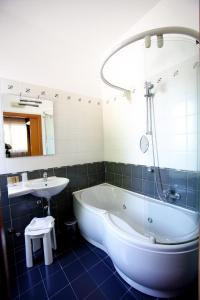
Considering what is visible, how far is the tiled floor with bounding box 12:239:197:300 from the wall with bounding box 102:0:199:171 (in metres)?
Answer: 1.29

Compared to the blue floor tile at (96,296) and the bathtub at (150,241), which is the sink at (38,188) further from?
the blue floor tile at (96,296)

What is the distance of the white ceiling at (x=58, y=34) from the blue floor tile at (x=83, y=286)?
2.36m

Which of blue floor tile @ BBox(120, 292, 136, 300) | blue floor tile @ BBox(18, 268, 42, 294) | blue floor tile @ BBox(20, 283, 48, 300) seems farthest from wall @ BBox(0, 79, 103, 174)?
blue floor tile @ BBox(120, 292, 136, 300)

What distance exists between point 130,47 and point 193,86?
1.15m

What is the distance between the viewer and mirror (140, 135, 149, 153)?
198cm

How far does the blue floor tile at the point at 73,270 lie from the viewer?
1479 mm

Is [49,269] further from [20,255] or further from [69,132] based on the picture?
[69,132]

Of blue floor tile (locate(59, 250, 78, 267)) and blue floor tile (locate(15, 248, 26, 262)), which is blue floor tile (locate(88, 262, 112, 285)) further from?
blue floor tile (locate(15, 248, 26, 262))

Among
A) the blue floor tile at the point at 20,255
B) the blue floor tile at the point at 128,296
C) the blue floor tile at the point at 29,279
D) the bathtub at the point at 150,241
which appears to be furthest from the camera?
the blue floor tile at the point at 20,255

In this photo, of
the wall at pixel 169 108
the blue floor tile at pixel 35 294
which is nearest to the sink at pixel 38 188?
the blue floor tile at pixel 35 294

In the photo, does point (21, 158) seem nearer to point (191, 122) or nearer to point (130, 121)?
point (130, 121)

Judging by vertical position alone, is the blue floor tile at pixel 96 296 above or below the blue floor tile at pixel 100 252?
above

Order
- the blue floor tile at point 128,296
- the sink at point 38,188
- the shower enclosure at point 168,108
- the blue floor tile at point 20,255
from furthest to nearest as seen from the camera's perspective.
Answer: the blue floor tile at point 20,255, the sink at point 38,188, the shower enclosure at point 168,108, the blue floor tile at point 128,296

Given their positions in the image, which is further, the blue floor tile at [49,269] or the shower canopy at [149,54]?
the blue floor tile at [49,269]
